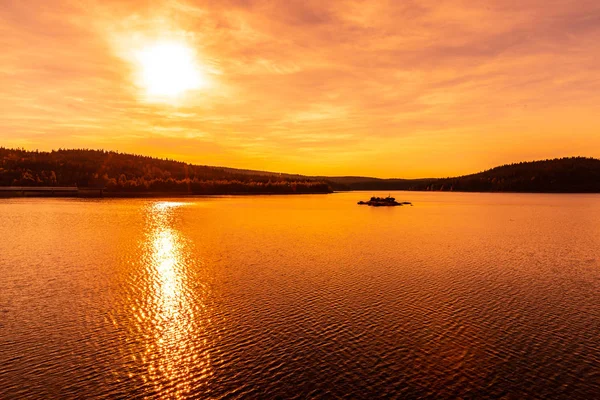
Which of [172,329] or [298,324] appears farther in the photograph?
[298,324]

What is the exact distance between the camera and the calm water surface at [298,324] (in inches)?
608

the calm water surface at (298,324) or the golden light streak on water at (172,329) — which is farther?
the golden light streak on water at (172,329)

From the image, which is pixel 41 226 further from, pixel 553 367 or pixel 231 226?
pixel 553 367

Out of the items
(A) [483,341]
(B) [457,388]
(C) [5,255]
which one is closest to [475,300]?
(A) [483,341]

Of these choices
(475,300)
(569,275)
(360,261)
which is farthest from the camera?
(360,261)

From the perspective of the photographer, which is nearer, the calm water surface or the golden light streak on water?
the calm water surface

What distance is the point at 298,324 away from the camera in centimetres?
2180

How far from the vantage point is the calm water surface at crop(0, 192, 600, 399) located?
15.4 m

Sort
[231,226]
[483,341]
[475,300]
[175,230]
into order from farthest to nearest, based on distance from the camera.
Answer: [231,226] < [175,230] < [475,300] < [483,341]

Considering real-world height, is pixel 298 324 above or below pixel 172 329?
above

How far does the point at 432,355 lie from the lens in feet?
58.4

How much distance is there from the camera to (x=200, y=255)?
44562 millimetres

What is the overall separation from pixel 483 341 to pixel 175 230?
59.6 meters

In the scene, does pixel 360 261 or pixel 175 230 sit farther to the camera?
pixel 175 230
